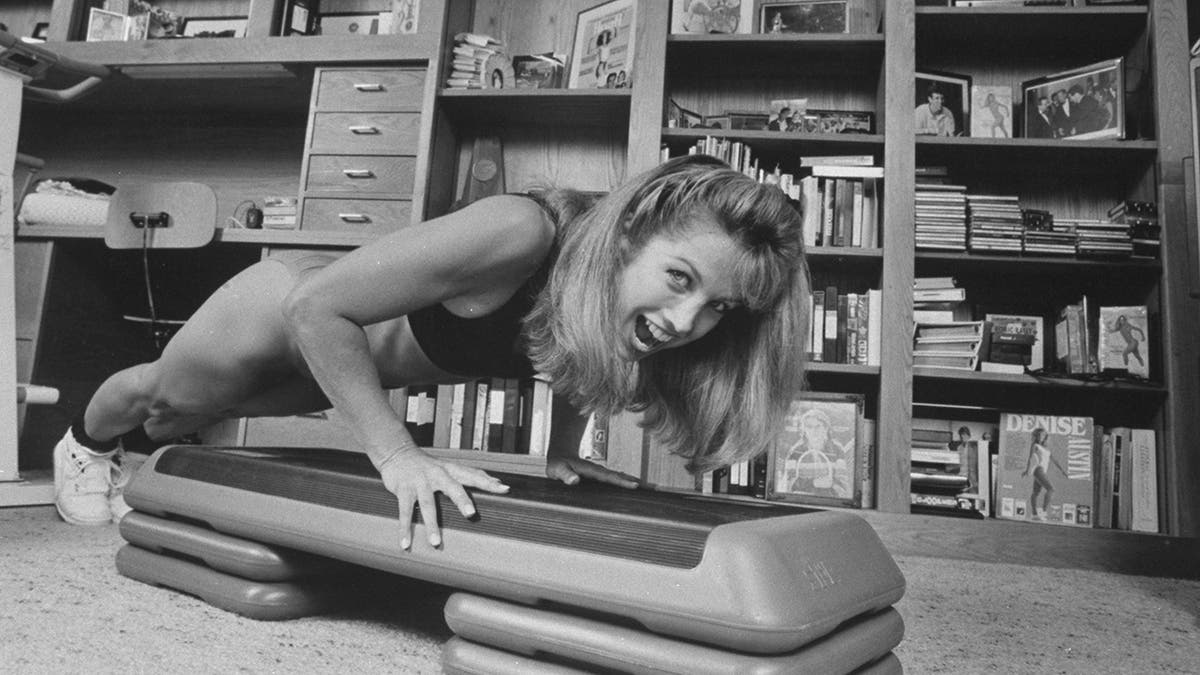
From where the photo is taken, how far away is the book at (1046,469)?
6.90 ft

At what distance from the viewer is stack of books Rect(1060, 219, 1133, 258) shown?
7.01 feet

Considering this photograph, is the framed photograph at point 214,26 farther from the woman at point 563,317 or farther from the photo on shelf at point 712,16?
the woman at point 563,317

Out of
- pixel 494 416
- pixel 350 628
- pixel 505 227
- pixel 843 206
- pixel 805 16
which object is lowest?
pixel 350 628

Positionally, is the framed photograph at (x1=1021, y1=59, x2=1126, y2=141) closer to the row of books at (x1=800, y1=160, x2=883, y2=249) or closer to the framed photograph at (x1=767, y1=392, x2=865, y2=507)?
the row of books at (x1=800, y1=160, x2=883, y2=249)

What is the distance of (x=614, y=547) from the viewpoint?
75 centimetres

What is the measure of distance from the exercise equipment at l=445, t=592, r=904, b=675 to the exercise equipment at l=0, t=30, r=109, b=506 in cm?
157

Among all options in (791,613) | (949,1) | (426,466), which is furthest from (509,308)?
(949,1)

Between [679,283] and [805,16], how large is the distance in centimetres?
202

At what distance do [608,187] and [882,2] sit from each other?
1103 millimetres

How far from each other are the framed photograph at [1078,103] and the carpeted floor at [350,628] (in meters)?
1.35

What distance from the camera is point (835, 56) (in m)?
2.48

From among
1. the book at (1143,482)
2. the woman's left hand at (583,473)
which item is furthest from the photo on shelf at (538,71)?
the book at (1143,482)

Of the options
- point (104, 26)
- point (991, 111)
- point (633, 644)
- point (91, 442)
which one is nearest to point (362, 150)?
point (91, 442)

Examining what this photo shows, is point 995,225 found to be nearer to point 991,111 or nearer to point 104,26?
point 991,111
